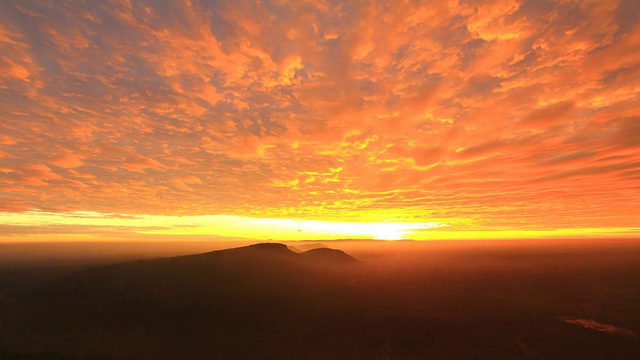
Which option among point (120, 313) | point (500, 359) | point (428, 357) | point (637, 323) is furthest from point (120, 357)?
point (637, 323)

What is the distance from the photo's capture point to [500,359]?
41.6 meters

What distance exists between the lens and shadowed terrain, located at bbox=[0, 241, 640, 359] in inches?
1838

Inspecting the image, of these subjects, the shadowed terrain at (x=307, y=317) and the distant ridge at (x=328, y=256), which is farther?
the distant ridge at (x=328, y=256)

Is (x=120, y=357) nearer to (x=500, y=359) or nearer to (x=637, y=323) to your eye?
(x=500, y=359)

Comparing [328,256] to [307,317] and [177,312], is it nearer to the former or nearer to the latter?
[307,317]

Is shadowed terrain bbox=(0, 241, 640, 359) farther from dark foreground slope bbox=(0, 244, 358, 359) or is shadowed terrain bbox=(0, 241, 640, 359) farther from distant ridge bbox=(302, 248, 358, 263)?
distant ridge bbox=(302, 248, 358, 263)

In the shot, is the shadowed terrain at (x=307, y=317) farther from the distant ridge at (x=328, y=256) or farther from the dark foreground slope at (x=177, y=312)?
the distant ridge at (x=328, y=256)

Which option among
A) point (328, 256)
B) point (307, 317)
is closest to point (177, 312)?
point (307, 317)

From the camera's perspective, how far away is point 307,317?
6419 centimetres

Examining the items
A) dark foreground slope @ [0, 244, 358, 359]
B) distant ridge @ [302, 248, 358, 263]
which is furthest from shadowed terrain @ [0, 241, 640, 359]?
distant ridge @ [302, 248, 358, 263]

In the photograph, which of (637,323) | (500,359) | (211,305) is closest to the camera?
(500,359)

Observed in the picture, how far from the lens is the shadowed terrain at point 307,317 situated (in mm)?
46688

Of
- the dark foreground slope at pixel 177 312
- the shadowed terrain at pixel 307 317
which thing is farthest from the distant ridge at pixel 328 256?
the shadowed terrain at pixel 307 317

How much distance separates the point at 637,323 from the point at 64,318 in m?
129
